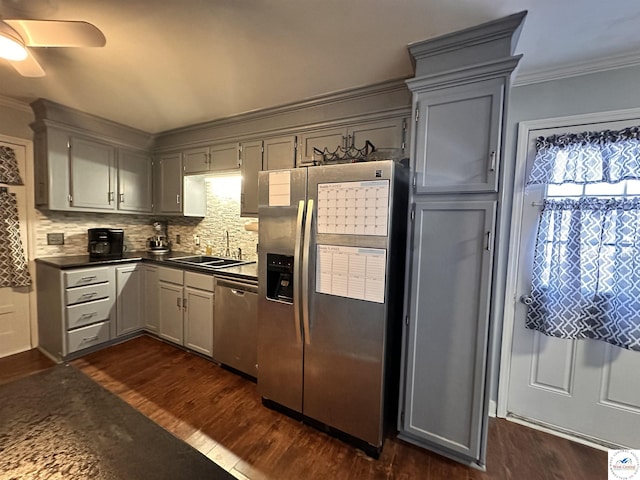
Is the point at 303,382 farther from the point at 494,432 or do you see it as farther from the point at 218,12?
the point at 218,12

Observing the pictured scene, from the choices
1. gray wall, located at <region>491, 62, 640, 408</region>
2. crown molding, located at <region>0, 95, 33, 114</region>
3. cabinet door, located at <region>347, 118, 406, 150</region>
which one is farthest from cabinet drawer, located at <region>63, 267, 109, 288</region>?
gray wall, located at <region>491, 62, 640, 408</region>

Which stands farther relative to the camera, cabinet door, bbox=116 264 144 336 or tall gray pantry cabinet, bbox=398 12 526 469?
cabinet door, bbox=116 264 144 336

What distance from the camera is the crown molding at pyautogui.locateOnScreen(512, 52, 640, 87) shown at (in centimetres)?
170

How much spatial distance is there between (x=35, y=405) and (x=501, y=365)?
253cm

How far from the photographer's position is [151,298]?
3.20m

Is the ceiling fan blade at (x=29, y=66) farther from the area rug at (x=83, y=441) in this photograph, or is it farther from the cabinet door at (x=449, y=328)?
the cabinet door at (x=449, y=328)

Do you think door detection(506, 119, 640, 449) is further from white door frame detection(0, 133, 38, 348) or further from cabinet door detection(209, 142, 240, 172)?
white door frame detection(0, 133, 38, 348)

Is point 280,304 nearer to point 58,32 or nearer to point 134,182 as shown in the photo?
point 58,32

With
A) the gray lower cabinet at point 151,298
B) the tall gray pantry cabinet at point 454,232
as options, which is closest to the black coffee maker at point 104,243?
the gray lower cabinet at point 151,298

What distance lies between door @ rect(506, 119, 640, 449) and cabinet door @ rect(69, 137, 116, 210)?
4012 mm

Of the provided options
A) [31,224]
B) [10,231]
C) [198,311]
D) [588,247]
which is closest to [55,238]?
[31,224]

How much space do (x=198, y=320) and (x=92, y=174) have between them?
1988mm

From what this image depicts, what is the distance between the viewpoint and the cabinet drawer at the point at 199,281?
8.75ft

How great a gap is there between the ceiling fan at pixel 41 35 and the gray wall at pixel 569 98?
2.18 m
